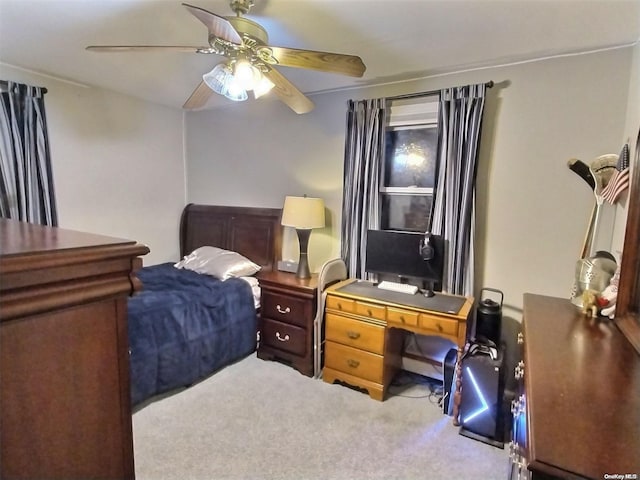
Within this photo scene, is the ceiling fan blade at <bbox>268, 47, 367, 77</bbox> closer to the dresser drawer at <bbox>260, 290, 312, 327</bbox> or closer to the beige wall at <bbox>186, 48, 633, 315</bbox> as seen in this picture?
the beige wall at <bbox>186, 48, 633, 315</bbox>

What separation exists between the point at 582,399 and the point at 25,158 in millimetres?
3780

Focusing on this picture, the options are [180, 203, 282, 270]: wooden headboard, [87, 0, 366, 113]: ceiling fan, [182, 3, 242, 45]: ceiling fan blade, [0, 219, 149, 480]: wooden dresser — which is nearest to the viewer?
[0, 219, 149, 480]: wooden dresser

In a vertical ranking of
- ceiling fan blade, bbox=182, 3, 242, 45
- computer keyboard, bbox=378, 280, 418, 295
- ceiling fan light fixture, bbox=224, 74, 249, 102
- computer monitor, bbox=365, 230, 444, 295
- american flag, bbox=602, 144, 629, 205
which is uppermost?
ceiling fan blade, bbox=182, 3, 242, 45

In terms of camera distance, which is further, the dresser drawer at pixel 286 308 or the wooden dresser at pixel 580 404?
the dresser drawer at pixel 286 308

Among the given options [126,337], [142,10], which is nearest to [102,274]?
[126,337]

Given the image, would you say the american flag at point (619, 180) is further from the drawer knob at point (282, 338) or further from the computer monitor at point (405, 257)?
the drawer knob at point (282, 338)

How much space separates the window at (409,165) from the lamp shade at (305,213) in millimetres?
→ 526

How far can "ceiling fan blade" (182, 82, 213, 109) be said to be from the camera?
220cm

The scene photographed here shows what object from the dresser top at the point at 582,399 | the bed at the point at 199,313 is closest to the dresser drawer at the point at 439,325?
the dresser top at the point at 582,399

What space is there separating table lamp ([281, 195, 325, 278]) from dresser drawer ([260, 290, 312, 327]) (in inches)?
10.7

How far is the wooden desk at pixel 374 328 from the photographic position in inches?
87.9

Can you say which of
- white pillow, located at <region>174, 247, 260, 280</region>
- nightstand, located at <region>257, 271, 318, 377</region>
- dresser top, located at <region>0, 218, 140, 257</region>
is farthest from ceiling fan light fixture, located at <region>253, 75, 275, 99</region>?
white pillow, located at <region>174, 247, 260, 280</region>

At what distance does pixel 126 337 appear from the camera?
54 cm

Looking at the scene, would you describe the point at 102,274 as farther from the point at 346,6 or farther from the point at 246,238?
the point at 246,238
